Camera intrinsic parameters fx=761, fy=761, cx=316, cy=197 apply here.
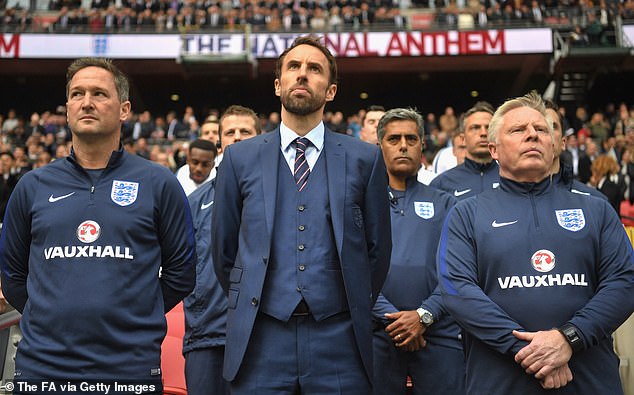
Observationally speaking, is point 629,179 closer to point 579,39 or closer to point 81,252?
point 81,252

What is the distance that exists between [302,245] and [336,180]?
303 millimetres

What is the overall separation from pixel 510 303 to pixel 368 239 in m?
0.63

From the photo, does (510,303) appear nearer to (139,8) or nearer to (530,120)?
(530,120)

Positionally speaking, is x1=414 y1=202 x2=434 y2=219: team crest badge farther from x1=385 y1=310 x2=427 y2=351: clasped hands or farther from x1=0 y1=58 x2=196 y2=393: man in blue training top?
x1=0 y1=58 x2=196 y2=393: man in blue training top

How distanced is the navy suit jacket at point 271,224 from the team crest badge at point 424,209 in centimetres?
109

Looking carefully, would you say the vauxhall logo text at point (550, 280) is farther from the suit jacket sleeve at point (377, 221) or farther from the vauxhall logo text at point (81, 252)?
the vauxhall logo text at point (81, 252)

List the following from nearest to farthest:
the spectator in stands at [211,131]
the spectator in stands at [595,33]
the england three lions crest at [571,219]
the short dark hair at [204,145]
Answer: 1. the england three lions crest at [571,219]
2. the short dark hair at [204,145]
3. the spectator in stands at [211,131]
4. the spectator in stands at [595,33]

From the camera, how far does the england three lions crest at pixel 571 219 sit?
3180 mm

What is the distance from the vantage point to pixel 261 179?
3.03 metres

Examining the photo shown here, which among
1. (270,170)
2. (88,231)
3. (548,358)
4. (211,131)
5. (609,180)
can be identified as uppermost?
(211,131)

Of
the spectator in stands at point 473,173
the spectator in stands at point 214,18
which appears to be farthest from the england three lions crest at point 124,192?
the spectator in stands at point 214,18

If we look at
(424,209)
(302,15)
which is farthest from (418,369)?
(302,15)

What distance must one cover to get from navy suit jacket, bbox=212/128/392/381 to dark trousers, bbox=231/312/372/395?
0.15ft

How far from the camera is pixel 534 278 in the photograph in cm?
308
